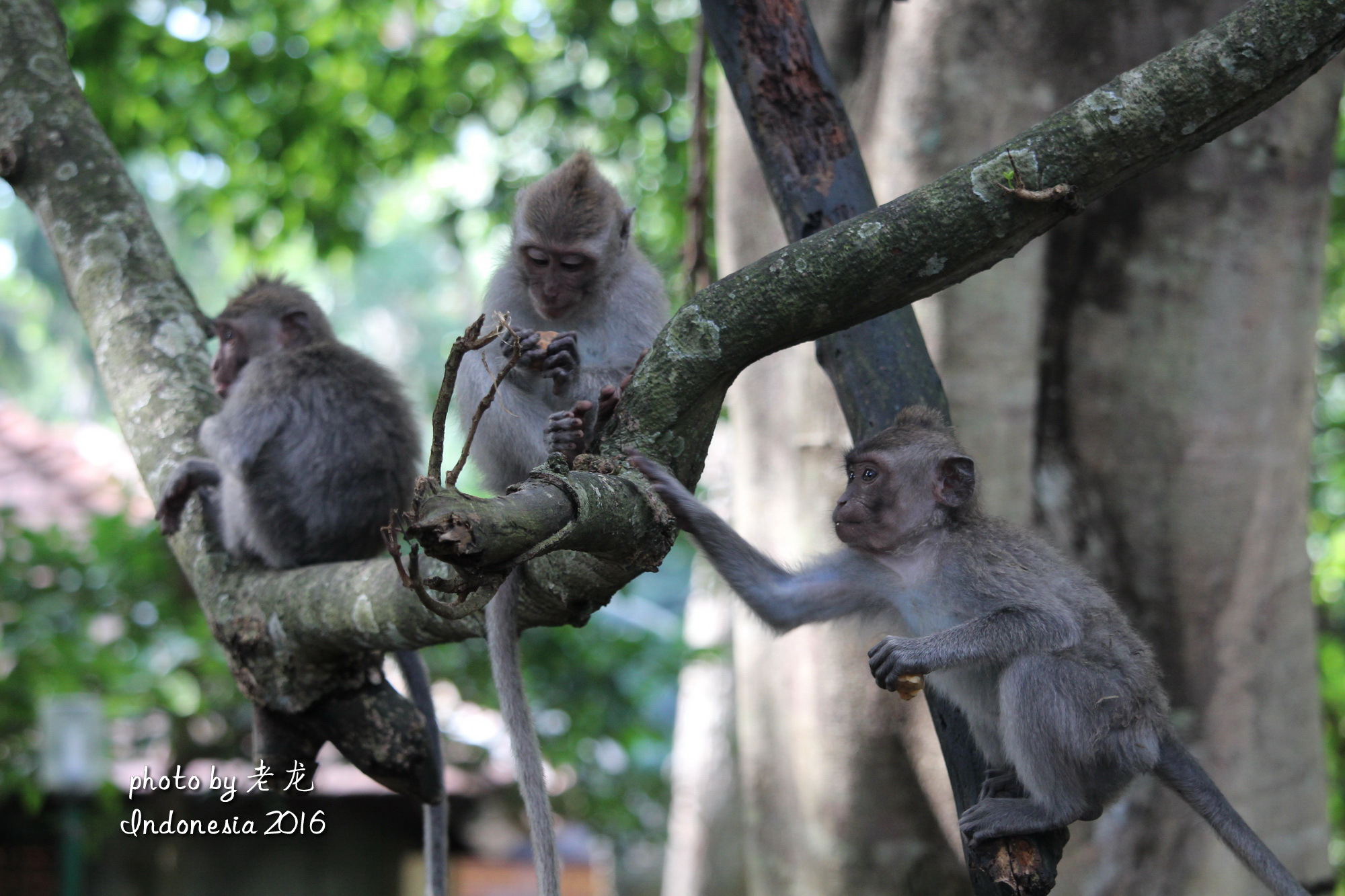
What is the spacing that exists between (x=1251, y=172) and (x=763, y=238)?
1866 mm

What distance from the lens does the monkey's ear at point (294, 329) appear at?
4559mm

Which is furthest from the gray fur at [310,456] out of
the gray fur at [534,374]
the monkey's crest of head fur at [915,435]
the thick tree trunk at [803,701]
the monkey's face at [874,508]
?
the monkey's crest of head fur at [915,435]

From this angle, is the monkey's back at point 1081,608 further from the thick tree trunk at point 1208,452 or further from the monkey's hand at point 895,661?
the thick tree trunk at point 1208,452

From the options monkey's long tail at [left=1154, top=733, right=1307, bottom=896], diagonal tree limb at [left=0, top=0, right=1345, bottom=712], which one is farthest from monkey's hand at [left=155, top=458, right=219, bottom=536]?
A: monkey's long tail at [left=1154, top=733, right=1307, bottom=896]

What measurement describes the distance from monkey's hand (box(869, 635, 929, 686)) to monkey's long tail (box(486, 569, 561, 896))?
0.86 metres

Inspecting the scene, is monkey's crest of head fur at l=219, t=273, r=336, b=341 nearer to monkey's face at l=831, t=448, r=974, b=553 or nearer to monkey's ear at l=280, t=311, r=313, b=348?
monkey's ear at l=280, t=311, r=313, b=348

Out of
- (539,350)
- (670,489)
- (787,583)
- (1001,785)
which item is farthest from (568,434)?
(1001,785)

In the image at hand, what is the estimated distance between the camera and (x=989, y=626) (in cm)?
274

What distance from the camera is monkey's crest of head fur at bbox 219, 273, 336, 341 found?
4.52 m

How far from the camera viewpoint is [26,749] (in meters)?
5.85

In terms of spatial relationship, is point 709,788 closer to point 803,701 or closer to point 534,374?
point 803,701

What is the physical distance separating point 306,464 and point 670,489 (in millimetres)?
2051

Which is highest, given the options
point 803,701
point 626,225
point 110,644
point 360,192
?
point 360,192

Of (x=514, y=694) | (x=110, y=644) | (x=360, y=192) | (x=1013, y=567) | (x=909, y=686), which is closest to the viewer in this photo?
(x=909, y=686)
